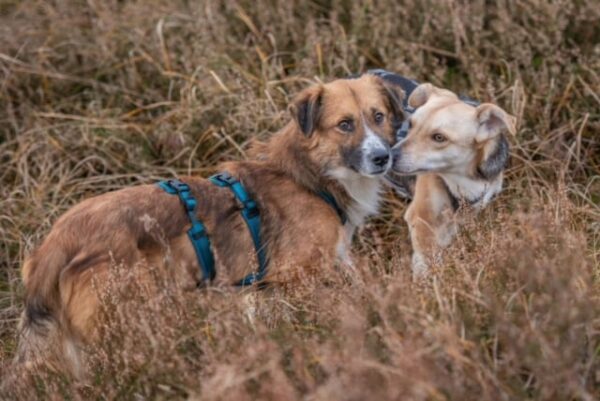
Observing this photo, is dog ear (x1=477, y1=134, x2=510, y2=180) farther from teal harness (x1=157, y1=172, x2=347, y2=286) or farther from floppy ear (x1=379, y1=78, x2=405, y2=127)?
teal harness (x1=157, y1=172, x2=347, y2=286)

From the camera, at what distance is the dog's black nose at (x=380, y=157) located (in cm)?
Answer: 489

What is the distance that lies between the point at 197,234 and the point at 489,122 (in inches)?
69.2

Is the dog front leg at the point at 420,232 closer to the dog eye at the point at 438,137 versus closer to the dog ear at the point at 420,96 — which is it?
the dog eye at the point at 438,137

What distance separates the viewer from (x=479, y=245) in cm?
432

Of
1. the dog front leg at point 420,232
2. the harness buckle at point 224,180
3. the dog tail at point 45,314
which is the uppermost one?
the harness buckle at point 224,180

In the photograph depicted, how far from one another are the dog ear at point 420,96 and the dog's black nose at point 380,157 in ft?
2.61

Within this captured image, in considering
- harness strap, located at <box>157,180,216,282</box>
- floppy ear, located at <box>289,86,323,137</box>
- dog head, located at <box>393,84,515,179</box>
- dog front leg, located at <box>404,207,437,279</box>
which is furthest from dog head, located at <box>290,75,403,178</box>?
harness strap, located at <box>157,180,216,282</box>

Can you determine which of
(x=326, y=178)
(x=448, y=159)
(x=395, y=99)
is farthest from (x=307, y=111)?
(x=448, y=159)

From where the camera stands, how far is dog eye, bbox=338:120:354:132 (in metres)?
5.04

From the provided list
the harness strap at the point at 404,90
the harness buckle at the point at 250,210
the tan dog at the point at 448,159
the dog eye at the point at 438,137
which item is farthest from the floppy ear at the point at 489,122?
the harness buckle at the point at 250,210

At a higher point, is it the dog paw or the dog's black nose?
the dog's black nose

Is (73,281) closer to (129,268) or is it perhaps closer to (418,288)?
(129,268)

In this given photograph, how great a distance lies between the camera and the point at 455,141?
5191mm

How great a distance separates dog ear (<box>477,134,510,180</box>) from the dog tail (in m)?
2.37
